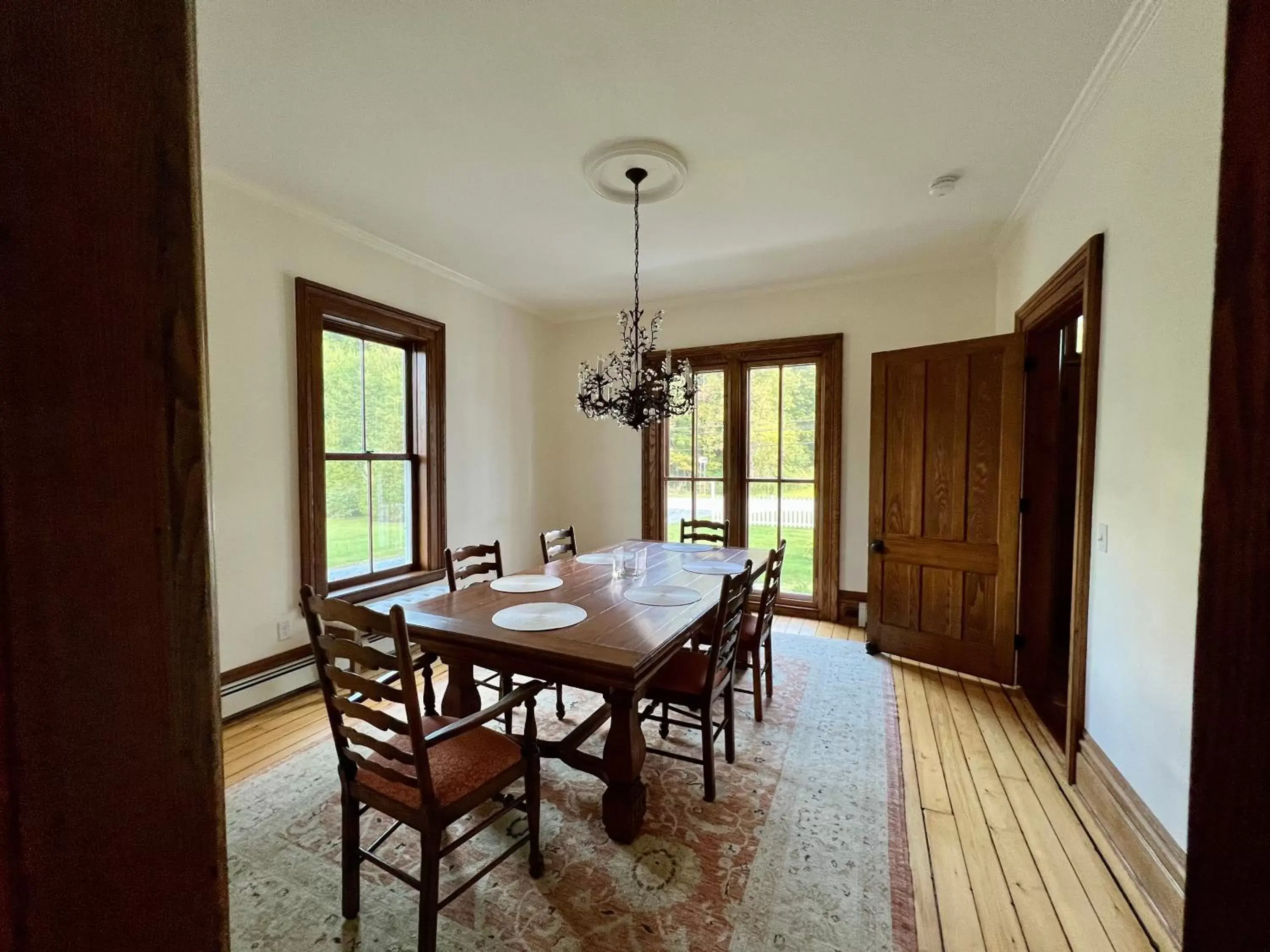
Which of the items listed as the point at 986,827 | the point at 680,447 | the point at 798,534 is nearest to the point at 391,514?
the point at 680,447

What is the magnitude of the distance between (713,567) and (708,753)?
101 cm

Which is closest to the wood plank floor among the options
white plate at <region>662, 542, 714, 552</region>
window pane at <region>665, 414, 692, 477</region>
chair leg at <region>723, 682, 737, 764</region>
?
chair leg at <region>723, 682, 737, 764</region>

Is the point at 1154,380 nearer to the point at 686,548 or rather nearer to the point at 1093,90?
the point at 1093,90

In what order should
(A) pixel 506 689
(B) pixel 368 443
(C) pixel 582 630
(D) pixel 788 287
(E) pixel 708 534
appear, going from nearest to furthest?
(C) pixel 582 630 < (A) pixel 506 689 < (B) pixel 368 443 < (E) pixel 708 534 < (D) pixel 788 287

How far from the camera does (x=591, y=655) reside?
1633mm

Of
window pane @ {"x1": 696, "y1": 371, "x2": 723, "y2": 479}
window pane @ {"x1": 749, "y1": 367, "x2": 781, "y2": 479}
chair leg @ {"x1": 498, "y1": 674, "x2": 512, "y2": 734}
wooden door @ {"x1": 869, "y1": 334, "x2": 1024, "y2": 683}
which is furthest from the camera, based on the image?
window pane @ {"x1": 696, "y1": 371, "x2": 723, "y2": 479}

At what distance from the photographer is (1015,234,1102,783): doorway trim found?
2.03 m

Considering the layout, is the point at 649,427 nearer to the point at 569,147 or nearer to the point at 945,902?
the point at 569,147

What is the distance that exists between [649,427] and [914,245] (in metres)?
2.52

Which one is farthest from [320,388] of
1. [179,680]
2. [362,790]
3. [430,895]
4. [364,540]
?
[179,680]

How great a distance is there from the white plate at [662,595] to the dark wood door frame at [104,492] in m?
1.79

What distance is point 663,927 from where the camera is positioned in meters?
1.50

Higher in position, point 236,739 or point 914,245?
point 914,245

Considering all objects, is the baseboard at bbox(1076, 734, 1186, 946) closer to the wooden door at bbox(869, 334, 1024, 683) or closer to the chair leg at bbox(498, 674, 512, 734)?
the wooden door at bbox(869, 334, 1024, 683)
